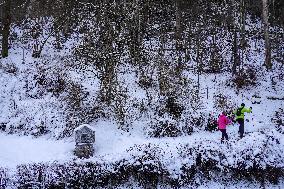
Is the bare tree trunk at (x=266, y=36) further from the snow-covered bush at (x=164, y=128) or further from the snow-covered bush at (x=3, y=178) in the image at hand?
the snow-covered bush at (x=3, y=178)

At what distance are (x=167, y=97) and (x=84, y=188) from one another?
856 centimetres

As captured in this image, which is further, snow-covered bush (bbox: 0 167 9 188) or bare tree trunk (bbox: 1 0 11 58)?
bare tree trunk (bbox: 1 0 11 58)

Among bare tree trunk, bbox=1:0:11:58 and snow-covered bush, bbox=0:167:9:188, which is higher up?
bare tree trunk, bbox=1:0:11:58

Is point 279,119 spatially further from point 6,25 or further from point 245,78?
point 6,25

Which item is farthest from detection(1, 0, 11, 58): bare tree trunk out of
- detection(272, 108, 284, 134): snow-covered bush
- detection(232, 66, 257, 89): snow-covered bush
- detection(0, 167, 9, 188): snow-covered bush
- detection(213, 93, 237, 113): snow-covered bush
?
detection(272, 108, 284, 134): snow-covered bush

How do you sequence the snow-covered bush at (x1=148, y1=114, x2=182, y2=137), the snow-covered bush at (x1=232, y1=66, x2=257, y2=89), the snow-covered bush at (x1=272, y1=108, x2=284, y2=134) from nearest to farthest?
the snow-covered bush at (x1=272, y1=108, x2=284, y2=134)
the snow-covered bush at (x1=148, y1=114, x2=182, y2=137)
the snow-covered bush at (x1=232, y1=66, x2=257, y2=89)

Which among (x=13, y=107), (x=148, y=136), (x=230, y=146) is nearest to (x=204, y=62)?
(x=148, y=136)

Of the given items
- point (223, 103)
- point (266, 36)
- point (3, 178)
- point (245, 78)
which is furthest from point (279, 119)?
point (3, 178)

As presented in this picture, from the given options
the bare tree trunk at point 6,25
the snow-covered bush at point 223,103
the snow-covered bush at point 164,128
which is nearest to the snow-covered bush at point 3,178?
the snow-covered bush at point 164,128

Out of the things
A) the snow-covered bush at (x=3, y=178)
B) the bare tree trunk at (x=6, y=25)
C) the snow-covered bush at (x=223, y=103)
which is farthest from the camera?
the bare tree trunk at (x=6, y=25)

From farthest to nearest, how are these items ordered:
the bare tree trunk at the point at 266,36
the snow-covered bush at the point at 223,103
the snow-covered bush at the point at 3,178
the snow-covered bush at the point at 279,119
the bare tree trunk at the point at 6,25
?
the bare tree trunk at the point at 266,36, the bare tree trunk at the point at 6,25, the snow-covered bush at the point at 223,103, the snow-covered bush at the point at 279,119, the snow-covered bush at the point at 3,178

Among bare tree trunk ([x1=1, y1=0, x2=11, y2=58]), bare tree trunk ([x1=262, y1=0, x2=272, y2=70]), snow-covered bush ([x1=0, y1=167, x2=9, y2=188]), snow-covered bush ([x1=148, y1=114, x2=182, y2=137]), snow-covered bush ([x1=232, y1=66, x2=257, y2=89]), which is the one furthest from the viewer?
bare tree trunk ([x1=262, y1=0, x2=272, y2=70])

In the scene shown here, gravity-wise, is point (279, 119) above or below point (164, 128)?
above

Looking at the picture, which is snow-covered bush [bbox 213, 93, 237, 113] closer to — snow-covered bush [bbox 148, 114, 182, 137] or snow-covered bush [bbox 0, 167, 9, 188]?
snow-covered bush [bbox 148, 114, 182, 137]
